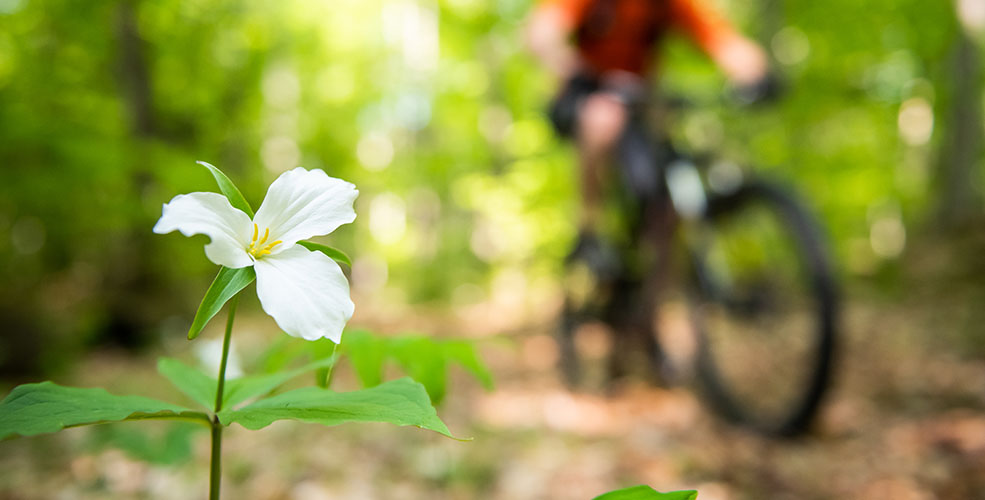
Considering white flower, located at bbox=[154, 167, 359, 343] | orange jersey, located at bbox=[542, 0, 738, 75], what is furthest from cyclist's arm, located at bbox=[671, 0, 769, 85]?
white flower, located at bbox=[154, 167, 359, 343]

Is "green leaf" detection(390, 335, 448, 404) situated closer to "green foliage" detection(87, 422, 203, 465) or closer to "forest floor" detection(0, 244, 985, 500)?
"forest floor" detection(0, 244, 985, 500)

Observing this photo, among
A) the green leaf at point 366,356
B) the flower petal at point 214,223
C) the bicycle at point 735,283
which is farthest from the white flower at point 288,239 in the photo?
the bicycle at point 735,283

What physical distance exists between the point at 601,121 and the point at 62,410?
7.90 feet

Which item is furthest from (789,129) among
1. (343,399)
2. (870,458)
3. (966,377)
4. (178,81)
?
(343,399)

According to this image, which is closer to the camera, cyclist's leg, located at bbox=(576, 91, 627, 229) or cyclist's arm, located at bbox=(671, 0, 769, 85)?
cyclist's arm, located at bbox=(671, 0, 769, 85)

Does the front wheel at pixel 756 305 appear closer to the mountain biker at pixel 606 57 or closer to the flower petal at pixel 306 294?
the mountain biker at pixel 606 57

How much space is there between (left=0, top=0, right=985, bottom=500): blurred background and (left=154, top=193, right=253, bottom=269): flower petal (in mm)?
565

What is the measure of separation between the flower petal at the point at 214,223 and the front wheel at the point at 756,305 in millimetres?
1888

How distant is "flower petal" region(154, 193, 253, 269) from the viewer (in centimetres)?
45

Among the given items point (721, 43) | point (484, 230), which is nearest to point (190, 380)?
point (721, 43)

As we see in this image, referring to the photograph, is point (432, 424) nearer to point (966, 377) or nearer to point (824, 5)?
point (966, 377)

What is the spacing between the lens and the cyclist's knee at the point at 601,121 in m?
2.53

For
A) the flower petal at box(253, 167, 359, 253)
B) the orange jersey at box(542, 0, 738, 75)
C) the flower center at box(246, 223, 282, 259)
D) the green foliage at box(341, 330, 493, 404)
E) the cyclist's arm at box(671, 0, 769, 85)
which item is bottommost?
the green foliage at box(341, 330, 493, 404)

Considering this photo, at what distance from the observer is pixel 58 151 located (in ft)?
7.38
